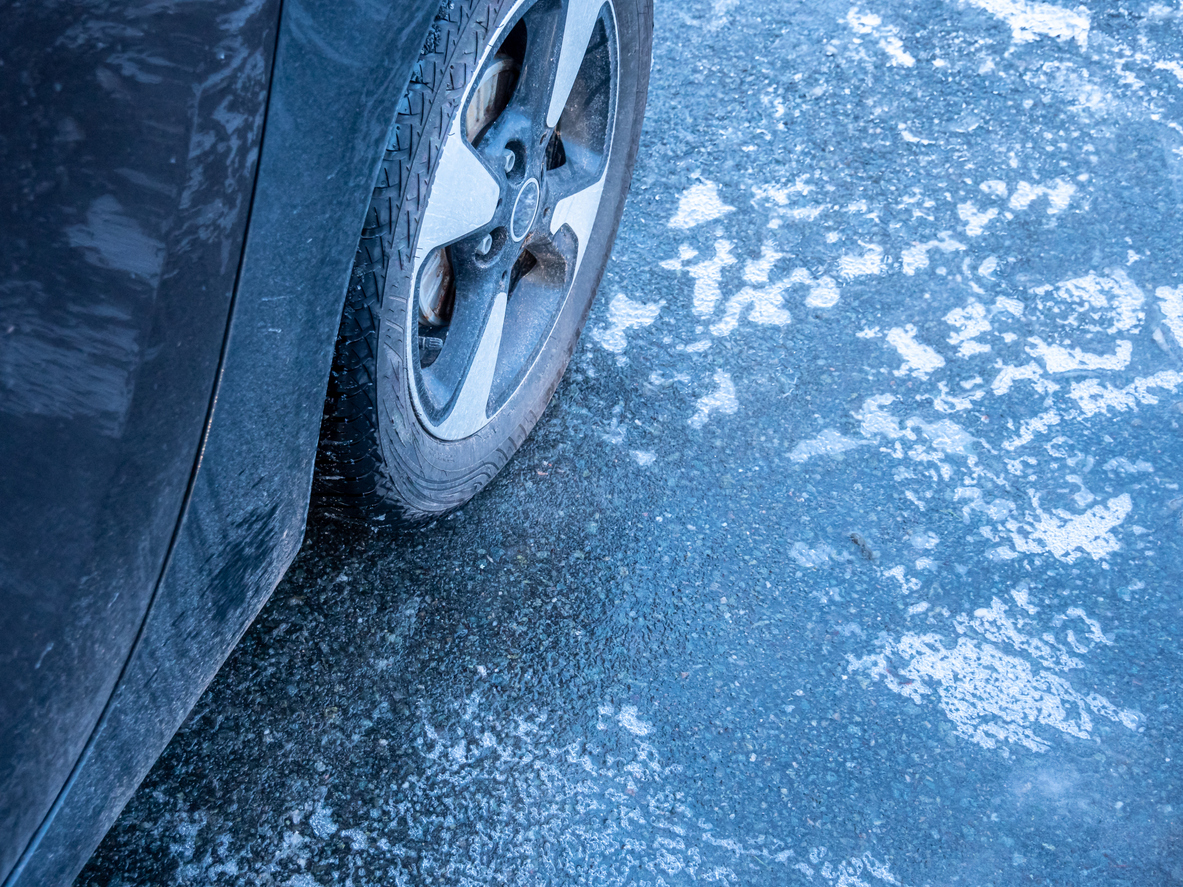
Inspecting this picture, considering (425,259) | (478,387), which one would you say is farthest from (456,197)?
(478,387)

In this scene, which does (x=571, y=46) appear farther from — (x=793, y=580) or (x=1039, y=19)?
(x=1039, y=19)

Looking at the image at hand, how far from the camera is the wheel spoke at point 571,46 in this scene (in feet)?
4.51

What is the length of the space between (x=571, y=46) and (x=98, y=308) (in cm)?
100

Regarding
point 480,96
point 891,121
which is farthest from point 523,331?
point 891,121

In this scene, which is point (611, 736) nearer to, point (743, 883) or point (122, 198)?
point (743, 883)

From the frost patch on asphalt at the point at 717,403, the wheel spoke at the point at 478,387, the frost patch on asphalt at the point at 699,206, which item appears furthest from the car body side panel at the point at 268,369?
the frost patch on asphalt at the point at 699,206

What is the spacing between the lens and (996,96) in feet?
8.33

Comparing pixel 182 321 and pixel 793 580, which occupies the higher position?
pixel 182 321

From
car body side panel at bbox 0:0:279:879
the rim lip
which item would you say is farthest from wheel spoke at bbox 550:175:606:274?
car body side panel at bbox 0:0:279:879

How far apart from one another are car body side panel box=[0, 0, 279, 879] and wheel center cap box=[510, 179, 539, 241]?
28.6 inches

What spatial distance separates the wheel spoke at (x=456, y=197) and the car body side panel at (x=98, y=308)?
0.40 m

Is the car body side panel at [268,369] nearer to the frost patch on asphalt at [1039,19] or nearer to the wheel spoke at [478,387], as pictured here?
the wheel spoke at [478,387]

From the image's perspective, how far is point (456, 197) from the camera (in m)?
1.19

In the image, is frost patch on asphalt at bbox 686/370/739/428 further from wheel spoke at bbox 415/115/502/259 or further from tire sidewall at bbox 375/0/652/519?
wheel spoke at bbox 415/115/502/259
